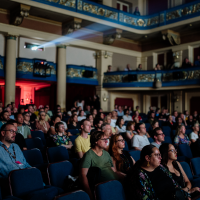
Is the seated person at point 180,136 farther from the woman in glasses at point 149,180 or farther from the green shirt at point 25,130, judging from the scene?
the green shirt at point 25,130

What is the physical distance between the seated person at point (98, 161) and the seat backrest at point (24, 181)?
0.41 metres

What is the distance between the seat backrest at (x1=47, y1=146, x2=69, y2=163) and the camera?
2.98 meters

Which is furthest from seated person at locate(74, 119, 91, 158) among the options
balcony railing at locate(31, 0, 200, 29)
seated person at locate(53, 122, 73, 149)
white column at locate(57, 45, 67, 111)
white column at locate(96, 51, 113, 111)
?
white column at locate(96, 51, 113, 111)

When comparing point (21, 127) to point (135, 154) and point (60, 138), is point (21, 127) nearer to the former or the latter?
point (60, 138)

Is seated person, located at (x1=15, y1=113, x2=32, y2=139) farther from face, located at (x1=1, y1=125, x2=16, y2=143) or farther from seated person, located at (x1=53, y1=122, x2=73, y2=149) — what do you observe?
face, located at (x1=1, y1=125, x2=16, y2=143)

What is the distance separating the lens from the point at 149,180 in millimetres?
1979

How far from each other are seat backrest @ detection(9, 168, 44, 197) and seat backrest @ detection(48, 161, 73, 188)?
15 centimetres

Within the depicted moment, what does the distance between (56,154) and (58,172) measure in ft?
2.37

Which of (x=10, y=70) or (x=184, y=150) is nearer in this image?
(x=184, y=150)

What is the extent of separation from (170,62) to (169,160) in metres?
10.3

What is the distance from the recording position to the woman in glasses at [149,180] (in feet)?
6.23

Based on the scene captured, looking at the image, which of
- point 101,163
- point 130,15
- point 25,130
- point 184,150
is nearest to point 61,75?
point 130,15

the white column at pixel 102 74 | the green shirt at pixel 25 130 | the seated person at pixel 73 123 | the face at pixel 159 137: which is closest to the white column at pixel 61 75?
the white column at pixel 102 74

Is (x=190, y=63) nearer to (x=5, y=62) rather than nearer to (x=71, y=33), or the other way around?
(x=71, y=33)
